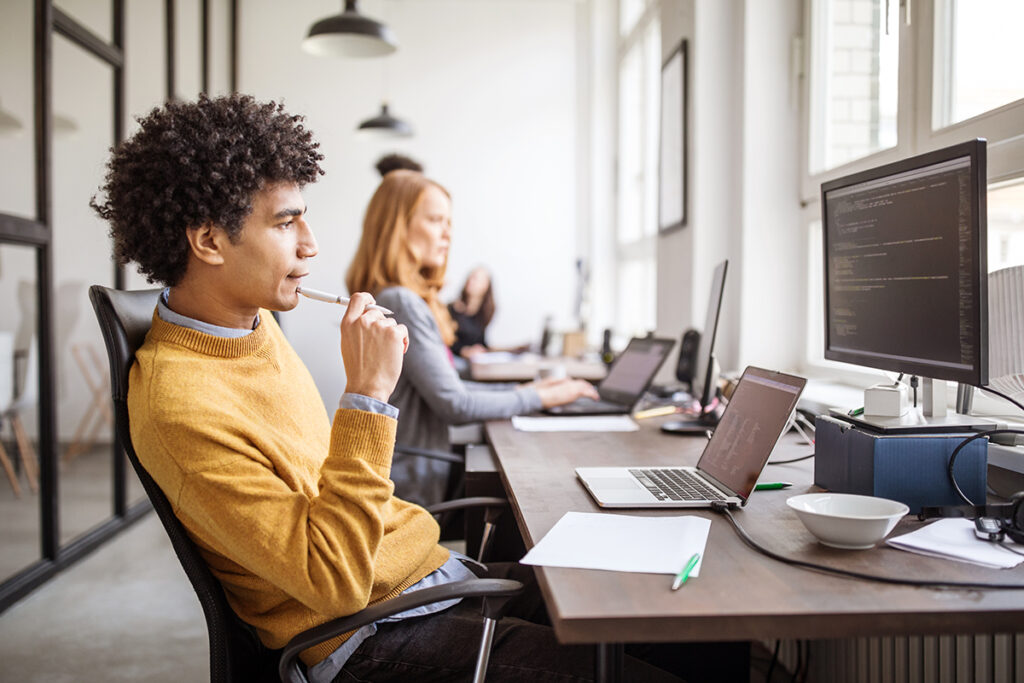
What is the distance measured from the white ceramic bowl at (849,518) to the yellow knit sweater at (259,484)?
0.55 meters

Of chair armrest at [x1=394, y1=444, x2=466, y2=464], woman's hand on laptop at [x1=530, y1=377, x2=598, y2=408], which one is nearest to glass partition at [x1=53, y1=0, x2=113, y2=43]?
chair armrest at [x1=394, y1=444, x2=466, y2=464]

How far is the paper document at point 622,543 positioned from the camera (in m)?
0.92

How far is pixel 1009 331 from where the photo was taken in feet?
3.76

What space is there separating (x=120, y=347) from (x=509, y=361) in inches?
132

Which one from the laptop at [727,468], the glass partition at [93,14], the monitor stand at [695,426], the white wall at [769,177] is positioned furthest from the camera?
the glass partition at [93,14]

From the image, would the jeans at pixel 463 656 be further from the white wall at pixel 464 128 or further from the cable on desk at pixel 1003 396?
the white wall at pixel 464 128

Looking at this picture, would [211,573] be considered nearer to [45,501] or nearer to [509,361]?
[45,501]

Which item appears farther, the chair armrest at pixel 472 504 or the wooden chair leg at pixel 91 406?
the wooden chair leg at pixel 91 406

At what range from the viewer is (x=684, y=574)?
868 mm

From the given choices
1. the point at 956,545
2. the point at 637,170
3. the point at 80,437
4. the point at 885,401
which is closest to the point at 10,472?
the point at 80,437

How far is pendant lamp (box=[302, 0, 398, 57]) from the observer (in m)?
3.58

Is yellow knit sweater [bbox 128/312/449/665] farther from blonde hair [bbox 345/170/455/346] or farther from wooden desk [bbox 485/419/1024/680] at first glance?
blonde hair [bbox 345/170/455/346]

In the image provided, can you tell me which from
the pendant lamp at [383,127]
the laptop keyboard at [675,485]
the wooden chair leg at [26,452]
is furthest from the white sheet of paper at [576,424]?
the pendant lamp at [383,127]

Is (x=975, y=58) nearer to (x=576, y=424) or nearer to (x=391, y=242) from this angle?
(x=576, y=424)
